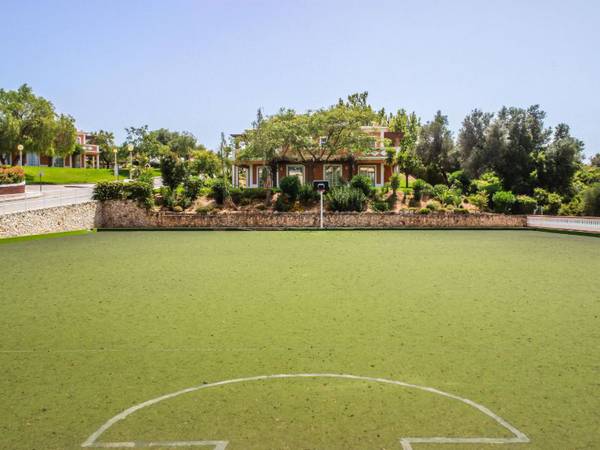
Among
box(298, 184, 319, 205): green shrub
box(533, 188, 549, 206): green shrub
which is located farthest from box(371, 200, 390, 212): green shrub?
box(533, 188, 549, 206): green shrub

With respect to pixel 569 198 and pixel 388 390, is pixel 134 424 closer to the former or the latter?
pixel 388 390

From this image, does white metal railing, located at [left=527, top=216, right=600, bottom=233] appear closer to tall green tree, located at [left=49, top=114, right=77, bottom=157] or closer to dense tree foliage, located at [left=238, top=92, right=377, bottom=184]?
dense tree foliage, located at [left=238, top=92, right=377, bottom=184]

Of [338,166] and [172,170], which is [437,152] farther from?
[172,170]

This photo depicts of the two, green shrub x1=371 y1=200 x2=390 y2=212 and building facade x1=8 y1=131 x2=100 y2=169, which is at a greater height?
building facade x1=8 y1=131 x2=100 y2=169

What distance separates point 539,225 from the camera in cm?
3538

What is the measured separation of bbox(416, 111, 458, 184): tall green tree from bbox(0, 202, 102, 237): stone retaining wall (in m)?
36.7

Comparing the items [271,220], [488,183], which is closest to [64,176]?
[271,220]

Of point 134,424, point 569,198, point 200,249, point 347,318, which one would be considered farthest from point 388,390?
point 569,198

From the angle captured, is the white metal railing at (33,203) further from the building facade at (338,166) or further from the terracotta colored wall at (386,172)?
the terracotta colored wall at (386,172)

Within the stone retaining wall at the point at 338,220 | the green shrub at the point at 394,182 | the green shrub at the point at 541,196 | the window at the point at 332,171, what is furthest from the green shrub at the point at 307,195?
→ the green shrub at the point at 541,196

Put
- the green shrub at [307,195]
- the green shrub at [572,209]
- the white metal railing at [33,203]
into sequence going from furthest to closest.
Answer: the green shrub at [307,195] < the green shrub at [572,209] < the white metal railing at [33,203]

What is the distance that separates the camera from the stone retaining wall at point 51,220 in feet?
88.3

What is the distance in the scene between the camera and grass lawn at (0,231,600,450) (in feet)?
17.0

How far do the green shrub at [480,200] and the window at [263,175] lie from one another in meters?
17.2
